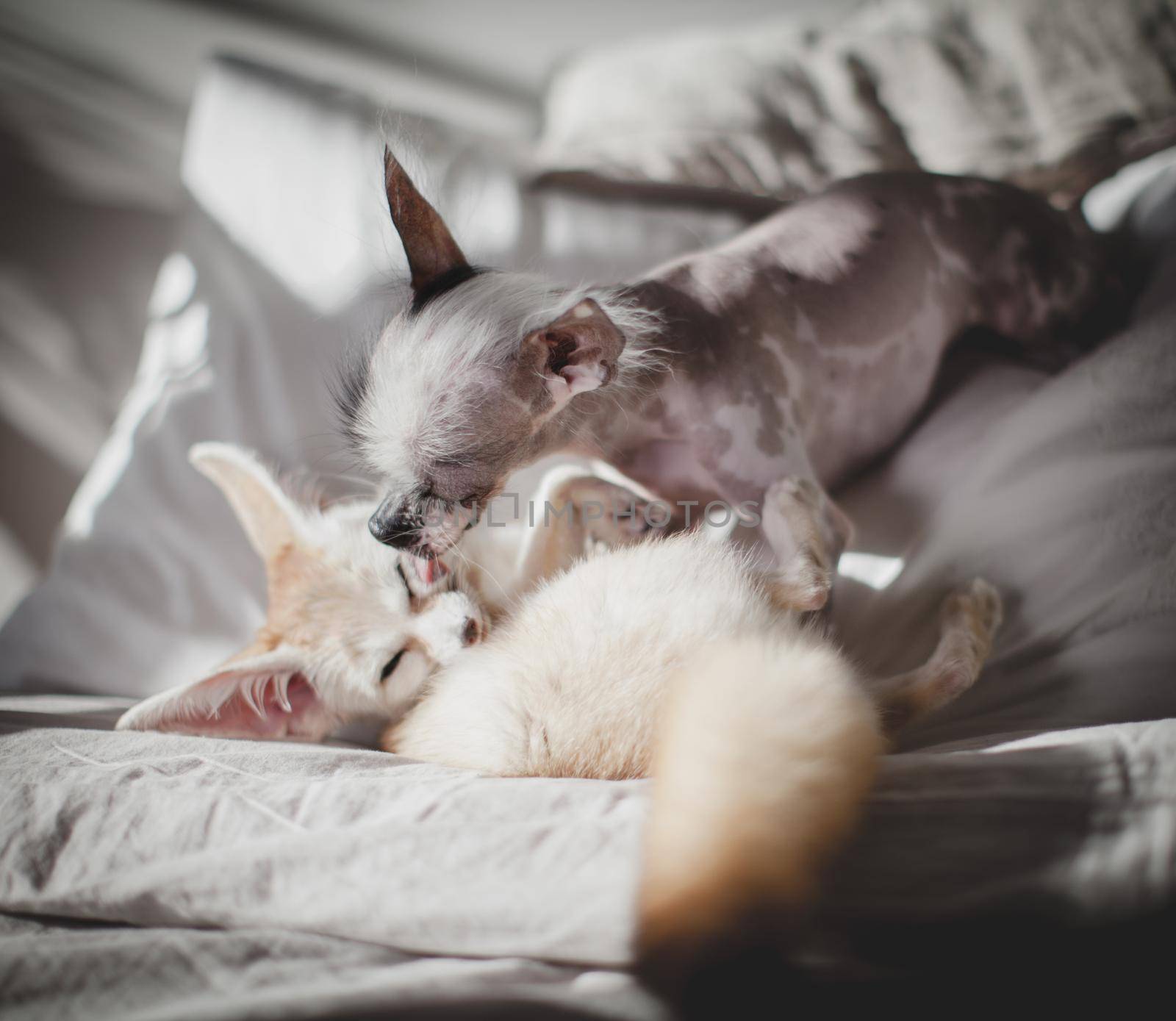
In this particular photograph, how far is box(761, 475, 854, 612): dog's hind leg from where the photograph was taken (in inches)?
30.8

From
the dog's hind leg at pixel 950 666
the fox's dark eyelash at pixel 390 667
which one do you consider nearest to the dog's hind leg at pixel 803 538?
the dog's hind leg at pixel 950 666

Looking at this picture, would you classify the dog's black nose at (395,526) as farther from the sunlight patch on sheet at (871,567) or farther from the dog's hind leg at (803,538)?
the sunlight patch on sheet at (871,567)

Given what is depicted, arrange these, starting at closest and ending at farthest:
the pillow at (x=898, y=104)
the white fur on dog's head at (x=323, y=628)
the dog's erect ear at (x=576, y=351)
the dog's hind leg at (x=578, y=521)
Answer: the dog's erect ear at (x=576, y=351), the white fur on dog's head at (x=323, y=628), the dog's hind leg at (x=578, y=521), the pillow at (x=898, y=104)

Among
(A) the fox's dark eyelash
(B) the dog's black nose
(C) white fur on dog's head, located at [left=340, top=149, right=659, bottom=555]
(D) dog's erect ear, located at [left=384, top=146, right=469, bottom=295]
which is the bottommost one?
(A) the fox's dark eyelash

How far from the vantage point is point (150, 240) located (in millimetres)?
1813

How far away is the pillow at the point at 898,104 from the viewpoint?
4.16 ft

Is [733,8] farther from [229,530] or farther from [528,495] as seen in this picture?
[229,530]

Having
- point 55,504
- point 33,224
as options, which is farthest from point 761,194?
point 55,504

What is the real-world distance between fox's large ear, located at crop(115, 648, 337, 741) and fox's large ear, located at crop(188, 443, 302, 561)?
0.57 feet

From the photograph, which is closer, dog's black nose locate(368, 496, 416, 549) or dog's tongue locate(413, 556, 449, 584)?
dog's black nose locate(368, 496, 416, 549)

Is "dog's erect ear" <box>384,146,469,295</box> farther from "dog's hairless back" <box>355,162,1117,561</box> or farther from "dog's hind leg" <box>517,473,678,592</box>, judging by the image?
"dog's hind leg" <box>517,473,678,592</box>

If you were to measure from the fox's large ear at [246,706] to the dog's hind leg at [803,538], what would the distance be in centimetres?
59

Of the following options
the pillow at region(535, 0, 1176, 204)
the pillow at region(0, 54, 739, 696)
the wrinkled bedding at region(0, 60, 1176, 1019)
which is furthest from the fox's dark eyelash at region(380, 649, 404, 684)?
the pillow at region(535, 0, 1176, 204)

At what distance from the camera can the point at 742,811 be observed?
49 cm
